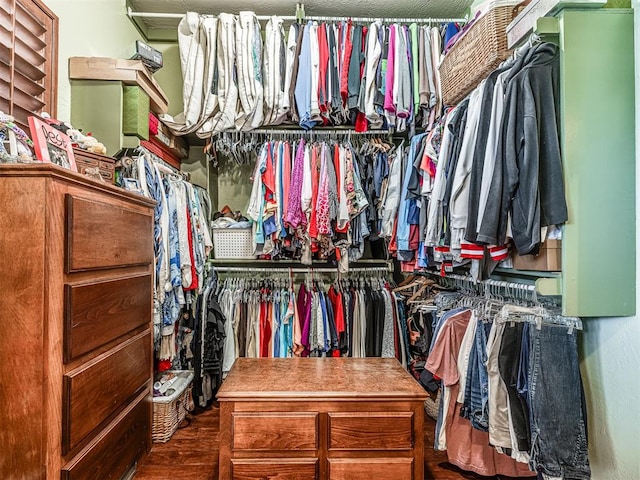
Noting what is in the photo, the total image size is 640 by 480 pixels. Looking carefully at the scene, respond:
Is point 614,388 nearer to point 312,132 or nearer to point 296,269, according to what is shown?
point 296,269

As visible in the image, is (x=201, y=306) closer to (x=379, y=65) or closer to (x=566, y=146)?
(x=379, y=65)

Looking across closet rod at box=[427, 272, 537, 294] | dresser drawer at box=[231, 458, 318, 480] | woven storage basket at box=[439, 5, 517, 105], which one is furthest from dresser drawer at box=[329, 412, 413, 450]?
woven storage basket at box=[439, 5, 517, 105]

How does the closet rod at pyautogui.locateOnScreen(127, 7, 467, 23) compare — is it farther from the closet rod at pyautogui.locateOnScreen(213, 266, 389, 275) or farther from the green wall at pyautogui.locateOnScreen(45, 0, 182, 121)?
the closet rod at pyautogui.locateOnScreen(213, 266, 389, 275)

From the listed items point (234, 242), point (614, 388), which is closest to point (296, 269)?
point (234, 242)

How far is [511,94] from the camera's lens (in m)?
1.40

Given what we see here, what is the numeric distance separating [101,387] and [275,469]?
2.42 ft

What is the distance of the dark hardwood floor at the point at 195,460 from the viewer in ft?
6.53

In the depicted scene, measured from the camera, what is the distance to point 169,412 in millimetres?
2344

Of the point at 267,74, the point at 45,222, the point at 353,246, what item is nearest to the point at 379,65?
the point at 267,74

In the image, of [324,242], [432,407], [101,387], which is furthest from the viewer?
[324,242]

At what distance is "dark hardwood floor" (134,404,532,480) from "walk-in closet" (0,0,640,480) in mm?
19

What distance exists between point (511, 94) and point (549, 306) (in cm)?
90

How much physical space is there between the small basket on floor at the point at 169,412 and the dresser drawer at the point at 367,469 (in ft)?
4.03

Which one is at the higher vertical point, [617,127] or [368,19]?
[368,19]
